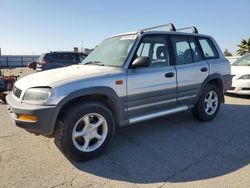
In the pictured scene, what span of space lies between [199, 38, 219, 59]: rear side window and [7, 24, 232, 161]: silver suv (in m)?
0.02

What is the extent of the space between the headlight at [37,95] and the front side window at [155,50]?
169 cm

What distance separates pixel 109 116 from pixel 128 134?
1.07m

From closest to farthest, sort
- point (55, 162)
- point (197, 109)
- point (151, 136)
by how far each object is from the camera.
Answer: point (55, 162) → point (151, 136) → point (197, 109)

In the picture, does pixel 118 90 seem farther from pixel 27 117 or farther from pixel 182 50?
pixel 182 50

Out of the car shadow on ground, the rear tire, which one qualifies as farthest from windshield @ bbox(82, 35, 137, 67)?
the rear tire

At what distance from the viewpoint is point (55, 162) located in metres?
3.60

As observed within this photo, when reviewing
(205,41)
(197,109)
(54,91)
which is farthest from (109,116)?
(205,41)

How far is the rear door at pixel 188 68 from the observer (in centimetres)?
479

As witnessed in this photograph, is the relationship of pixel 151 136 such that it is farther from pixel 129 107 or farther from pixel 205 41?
pixel 205 41

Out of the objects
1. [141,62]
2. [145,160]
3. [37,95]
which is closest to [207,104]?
[141,62]

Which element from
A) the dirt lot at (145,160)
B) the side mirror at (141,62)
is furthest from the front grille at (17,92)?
the side mirror at (141,62)

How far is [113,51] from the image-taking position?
4.52m

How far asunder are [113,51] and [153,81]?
0.90 meters

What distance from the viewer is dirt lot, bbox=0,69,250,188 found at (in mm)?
3123
